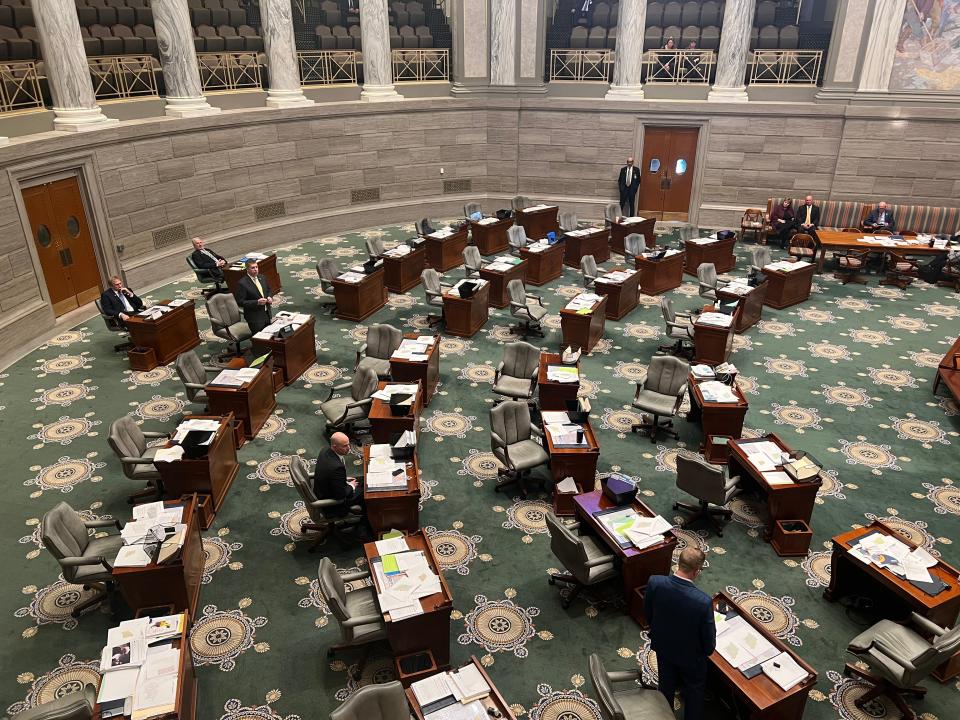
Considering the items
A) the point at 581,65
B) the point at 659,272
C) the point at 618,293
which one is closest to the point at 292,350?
the point at 618,293

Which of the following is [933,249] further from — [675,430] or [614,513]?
[614,513]

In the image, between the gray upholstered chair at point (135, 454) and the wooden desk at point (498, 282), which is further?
the wooden desk at point (498, 282)

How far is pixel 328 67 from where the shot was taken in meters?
17.0

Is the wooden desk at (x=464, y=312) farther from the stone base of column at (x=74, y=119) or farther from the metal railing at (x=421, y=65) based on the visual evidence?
the metal railing at (x=421, y=65)

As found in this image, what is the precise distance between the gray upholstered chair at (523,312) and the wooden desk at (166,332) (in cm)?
490

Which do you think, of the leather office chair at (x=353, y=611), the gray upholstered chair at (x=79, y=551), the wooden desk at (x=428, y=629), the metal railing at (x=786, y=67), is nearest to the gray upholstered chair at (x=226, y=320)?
the gray upholstered chair at (x=79, y=551)

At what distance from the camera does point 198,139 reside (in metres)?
13.7

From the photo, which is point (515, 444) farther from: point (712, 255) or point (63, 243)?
point (63, 243)

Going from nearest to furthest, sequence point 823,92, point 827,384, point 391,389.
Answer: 1. point 391,389
2. point 827,384
3. point 823,92

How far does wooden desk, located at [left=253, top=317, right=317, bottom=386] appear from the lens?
374 inches

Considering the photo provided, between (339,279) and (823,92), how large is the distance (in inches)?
464

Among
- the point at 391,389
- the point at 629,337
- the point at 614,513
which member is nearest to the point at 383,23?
the point at 629,337

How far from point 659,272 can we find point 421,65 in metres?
8.94

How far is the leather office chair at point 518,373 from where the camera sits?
8.95m
